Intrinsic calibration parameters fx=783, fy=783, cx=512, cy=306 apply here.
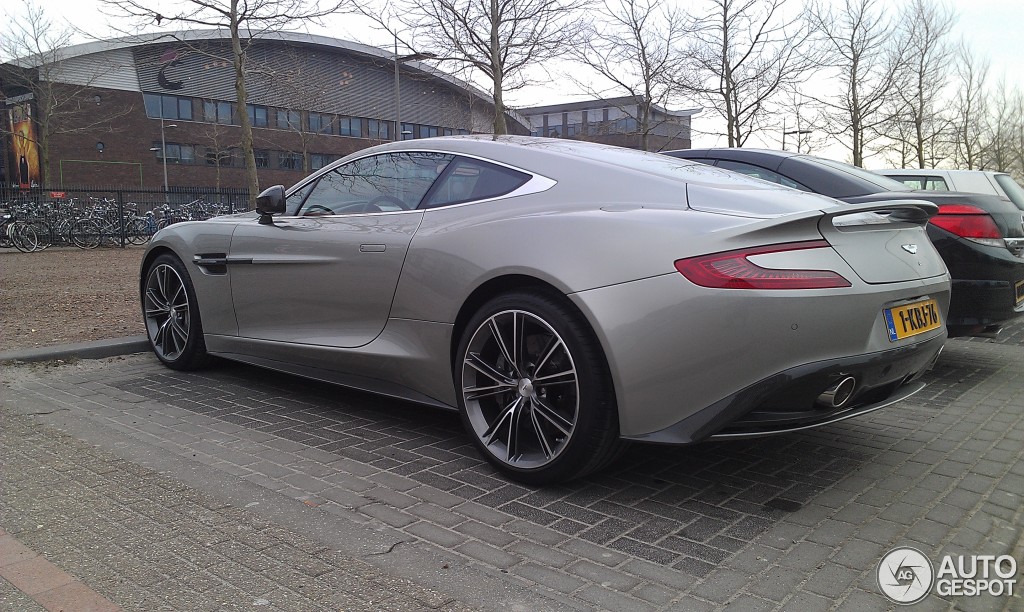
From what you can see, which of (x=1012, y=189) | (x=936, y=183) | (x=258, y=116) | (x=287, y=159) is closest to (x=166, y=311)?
(x=1012, y=189)

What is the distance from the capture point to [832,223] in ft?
9.40

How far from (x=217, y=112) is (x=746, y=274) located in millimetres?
53323

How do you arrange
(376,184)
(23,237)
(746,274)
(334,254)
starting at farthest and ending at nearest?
(23,237) < (376,184) < (334,254) < (746,274)

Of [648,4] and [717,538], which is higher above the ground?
[648,4]

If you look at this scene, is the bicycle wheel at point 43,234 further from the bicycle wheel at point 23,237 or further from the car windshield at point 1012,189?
the car windshield at point 1012,189

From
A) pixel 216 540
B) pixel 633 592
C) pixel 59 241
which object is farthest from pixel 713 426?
pixel 59 241

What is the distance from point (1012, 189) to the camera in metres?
7.66

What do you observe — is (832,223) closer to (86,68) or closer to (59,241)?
(59,241)

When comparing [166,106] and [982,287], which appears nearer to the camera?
[982,287]

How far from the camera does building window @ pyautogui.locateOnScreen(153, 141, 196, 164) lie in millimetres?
49031

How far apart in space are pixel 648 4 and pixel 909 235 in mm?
16807

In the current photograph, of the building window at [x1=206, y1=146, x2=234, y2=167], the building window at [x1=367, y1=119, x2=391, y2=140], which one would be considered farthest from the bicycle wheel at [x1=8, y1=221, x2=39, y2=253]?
the building window at [x1=367, y1=119, x2=391, y2=140]

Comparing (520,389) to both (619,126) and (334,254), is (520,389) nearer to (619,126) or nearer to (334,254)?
(334,254)

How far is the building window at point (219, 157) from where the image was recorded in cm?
4934
